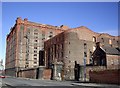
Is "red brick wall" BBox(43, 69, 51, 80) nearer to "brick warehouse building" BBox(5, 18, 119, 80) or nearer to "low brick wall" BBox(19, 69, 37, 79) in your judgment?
"brick warehouse building" BBox(5, 18, 119, 80)

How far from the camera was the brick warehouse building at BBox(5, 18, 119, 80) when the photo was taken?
192 ft

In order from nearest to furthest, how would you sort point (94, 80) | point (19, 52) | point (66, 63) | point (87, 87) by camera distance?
point (87, 87)
point (94, 80)
point (66, 63)
point (19, 52)

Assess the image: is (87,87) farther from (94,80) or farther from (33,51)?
(33,51)

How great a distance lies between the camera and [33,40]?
286ft

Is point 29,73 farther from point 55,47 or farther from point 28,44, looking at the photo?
point 28,44

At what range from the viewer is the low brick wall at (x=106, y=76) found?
1102 inches

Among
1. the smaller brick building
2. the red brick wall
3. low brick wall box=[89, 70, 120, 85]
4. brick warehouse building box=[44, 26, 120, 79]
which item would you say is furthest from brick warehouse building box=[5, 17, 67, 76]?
low brick wall box=[89, 70, 120, 85]

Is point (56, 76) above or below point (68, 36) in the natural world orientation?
below

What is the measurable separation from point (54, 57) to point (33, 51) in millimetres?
19869

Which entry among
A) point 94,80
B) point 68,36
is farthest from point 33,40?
point 94,80

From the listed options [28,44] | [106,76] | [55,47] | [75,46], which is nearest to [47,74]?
[75,46]

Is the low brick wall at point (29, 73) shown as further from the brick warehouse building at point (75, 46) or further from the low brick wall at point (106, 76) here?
the low brick wall at point (106, 76)

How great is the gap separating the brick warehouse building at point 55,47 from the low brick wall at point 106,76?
6.81m

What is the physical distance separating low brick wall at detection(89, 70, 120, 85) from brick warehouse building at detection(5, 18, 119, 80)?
6.81 m
